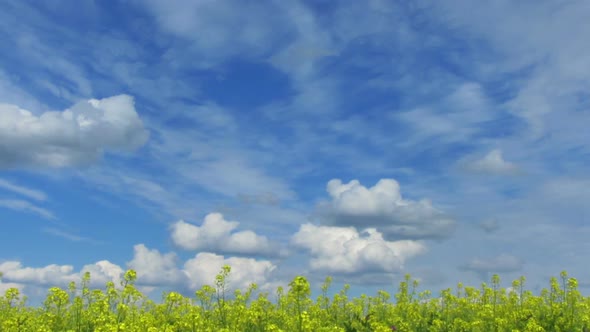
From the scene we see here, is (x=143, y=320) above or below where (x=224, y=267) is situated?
below

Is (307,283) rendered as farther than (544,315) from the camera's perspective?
No

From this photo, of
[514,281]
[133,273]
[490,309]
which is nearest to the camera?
[133,273]

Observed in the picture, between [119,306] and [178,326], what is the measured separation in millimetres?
2701

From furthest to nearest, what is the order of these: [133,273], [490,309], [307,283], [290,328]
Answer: [490,309] → [133,273] → [290,328] → [307,283]

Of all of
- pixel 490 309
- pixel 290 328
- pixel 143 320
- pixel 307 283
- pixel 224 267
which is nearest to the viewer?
pixel 307 283

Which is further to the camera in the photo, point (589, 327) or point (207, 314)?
point (207, 314)

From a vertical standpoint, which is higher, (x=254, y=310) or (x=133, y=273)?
(x=133, y=273)

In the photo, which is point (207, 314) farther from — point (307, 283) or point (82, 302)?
point (307, 283)

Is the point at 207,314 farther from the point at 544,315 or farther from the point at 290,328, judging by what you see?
the point at 544,315

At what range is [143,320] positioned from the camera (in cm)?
1448

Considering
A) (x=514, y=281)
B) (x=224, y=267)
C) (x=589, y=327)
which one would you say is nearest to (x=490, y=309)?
(x=589, y=327)

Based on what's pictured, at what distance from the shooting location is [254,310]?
17.6 meters

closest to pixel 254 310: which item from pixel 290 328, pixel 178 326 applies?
pixel 290 328

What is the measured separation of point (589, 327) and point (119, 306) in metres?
16.1
